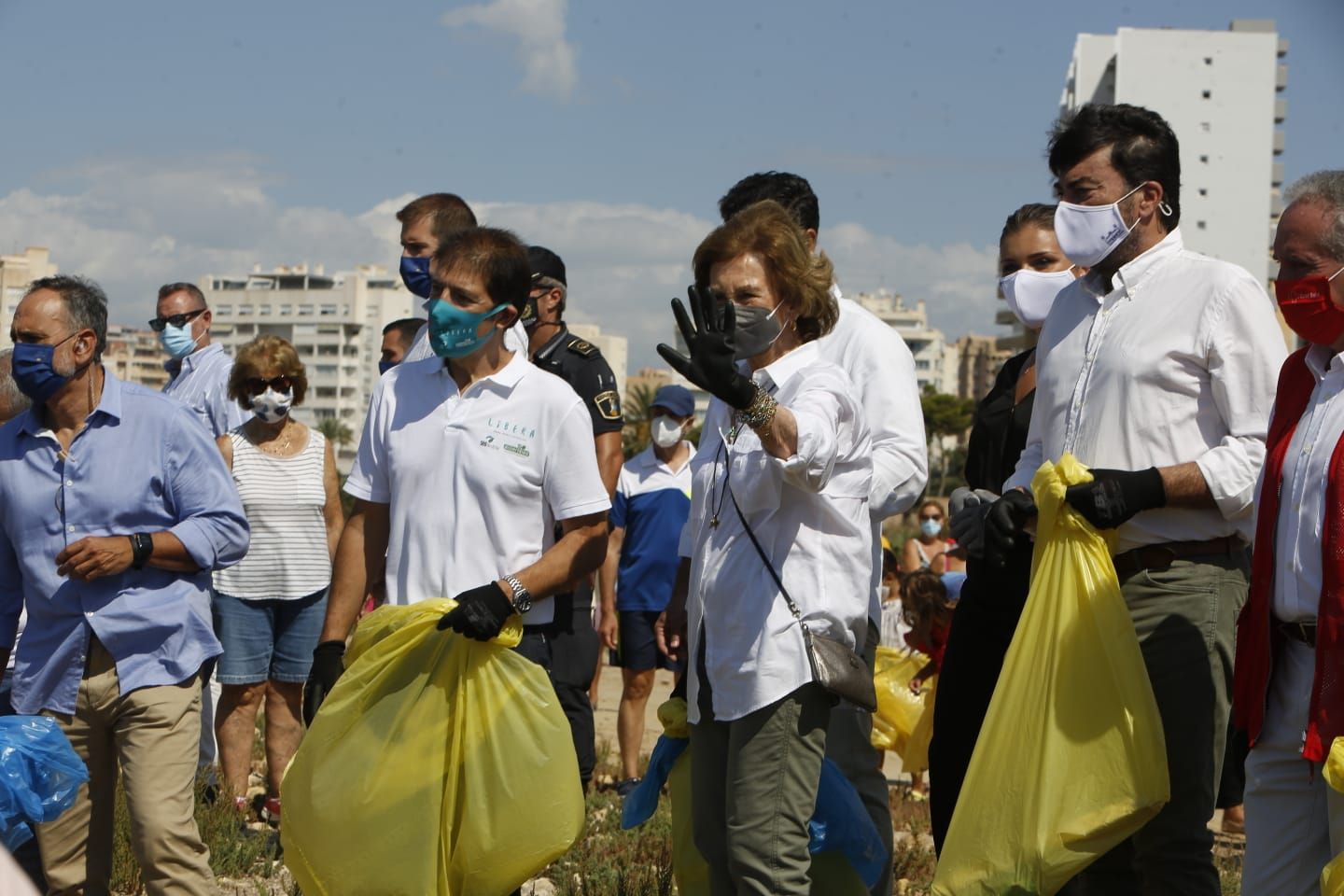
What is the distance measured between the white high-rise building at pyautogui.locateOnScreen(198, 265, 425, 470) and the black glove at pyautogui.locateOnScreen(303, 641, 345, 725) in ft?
511

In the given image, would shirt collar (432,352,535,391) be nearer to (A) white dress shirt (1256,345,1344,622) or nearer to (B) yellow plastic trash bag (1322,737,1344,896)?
(A) white dress shirt (1256,345,1344,622)

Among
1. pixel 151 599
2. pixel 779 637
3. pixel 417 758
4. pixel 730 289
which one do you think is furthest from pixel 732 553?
pixel 151 599

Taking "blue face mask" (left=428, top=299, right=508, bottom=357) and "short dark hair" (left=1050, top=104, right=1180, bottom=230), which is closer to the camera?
"short dark hair" (left=1050, top=104, right=1180, bottom=230)

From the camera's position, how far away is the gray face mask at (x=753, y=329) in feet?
13.3

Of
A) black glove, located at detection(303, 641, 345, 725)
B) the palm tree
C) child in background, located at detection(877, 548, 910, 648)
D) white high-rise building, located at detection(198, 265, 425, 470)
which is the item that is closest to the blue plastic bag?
black glove, located at detection(303, 641, 345, 725)

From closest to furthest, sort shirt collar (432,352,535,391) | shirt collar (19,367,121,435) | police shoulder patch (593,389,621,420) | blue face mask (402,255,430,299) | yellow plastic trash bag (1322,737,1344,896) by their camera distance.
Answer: yellow plastic trash bag (1322,737,1344,896), shirt collar (432,352,535,391), shirt collar (19,367,121,435), police shoulder patch (593,389,621,420), blue face mask (402,255,430,299)

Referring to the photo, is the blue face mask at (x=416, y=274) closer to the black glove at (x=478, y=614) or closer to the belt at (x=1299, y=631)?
the black glove at (x=478, y=614)

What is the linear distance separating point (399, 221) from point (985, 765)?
134 inches

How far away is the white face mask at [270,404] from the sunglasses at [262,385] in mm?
15

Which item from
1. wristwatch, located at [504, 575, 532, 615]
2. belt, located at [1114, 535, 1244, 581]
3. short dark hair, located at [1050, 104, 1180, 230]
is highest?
short dark hair, located at [1050, 104, 1180, 230]

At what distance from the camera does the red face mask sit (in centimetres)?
353

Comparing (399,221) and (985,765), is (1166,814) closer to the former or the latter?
(985,765)

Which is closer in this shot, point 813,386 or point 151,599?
point 813,386

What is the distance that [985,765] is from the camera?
3850mm
